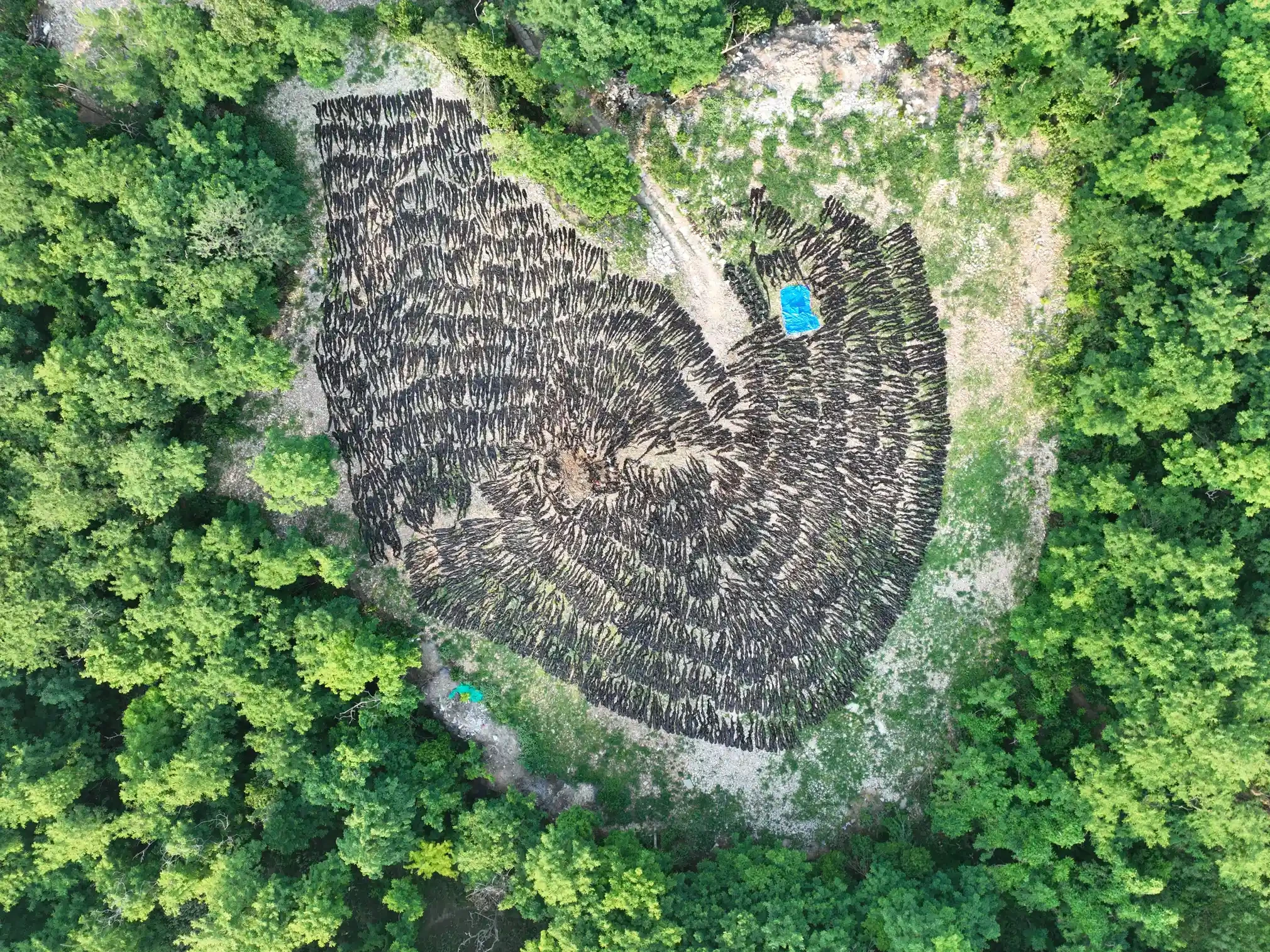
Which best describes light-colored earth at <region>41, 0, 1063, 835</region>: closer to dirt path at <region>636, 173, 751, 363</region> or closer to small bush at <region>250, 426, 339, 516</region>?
dirt path at <region>636, 173, 751, 363</region>

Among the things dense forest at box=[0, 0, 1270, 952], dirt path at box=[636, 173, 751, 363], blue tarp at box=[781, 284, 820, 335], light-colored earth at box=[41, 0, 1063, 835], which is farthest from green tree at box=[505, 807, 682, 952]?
blue tarp at box=[781, 284, 820, 335]

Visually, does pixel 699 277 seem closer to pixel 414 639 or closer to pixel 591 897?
pixel 414 639

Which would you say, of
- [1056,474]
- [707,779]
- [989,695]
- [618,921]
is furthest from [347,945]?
[1056,474]

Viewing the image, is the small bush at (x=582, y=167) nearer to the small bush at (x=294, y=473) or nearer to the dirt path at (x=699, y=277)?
the dirt path at (x=699, y=277)

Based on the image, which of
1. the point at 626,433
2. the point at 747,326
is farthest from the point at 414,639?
the point at 747,326

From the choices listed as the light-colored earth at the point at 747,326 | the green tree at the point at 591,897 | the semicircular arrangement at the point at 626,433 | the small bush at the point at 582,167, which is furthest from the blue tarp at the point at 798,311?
the green tree at the point at 591,897

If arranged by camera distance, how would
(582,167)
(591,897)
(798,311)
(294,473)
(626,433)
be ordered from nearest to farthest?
1. (591,897)
2. (294,473)
3. (582,167)
4. (798,311)
5. (626,433)
